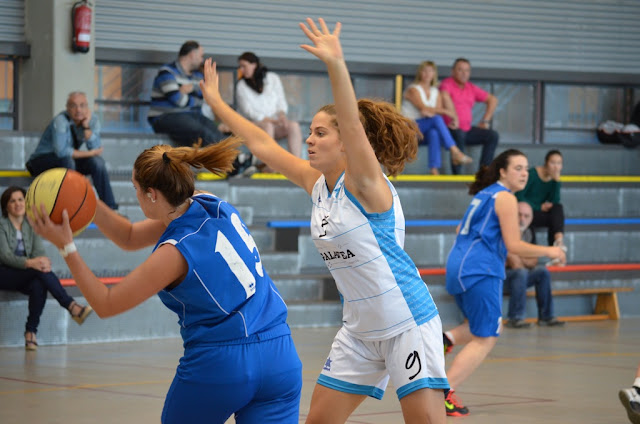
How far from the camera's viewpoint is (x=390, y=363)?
3.97 m

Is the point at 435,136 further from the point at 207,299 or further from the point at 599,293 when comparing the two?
the point at 207,299

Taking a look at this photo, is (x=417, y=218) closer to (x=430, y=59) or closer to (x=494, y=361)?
(x=430, y=59)

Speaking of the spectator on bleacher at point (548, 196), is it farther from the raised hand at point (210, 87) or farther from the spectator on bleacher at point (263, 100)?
the raised hand at point (210, 87)

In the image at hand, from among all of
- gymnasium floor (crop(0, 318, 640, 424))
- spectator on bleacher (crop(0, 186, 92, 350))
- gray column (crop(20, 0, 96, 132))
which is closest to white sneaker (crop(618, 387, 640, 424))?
gymnasium floor (crop(0, 318, 640, 424))

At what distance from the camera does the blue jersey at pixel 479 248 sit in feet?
20.9

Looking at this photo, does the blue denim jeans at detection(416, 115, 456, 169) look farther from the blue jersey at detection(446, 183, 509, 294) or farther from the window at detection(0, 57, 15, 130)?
the blue jersey at detection(446, 183, 509, 294)

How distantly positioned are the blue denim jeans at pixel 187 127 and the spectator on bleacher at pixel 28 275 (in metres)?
2.85

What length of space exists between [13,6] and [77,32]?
3.44ft

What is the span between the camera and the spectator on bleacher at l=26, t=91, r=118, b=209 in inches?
399

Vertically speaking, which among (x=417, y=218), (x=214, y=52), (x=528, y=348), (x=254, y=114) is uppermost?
(x=214, y=52)

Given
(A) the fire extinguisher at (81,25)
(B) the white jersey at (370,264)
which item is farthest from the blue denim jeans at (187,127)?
(B) the white jersey at (370,264)

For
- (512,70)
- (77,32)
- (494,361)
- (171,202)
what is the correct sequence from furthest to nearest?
(512,70)
(77,32)
(494,361)
(171,202)

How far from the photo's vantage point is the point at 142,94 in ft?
42.2

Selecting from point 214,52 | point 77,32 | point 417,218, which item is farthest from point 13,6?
point 417,218
